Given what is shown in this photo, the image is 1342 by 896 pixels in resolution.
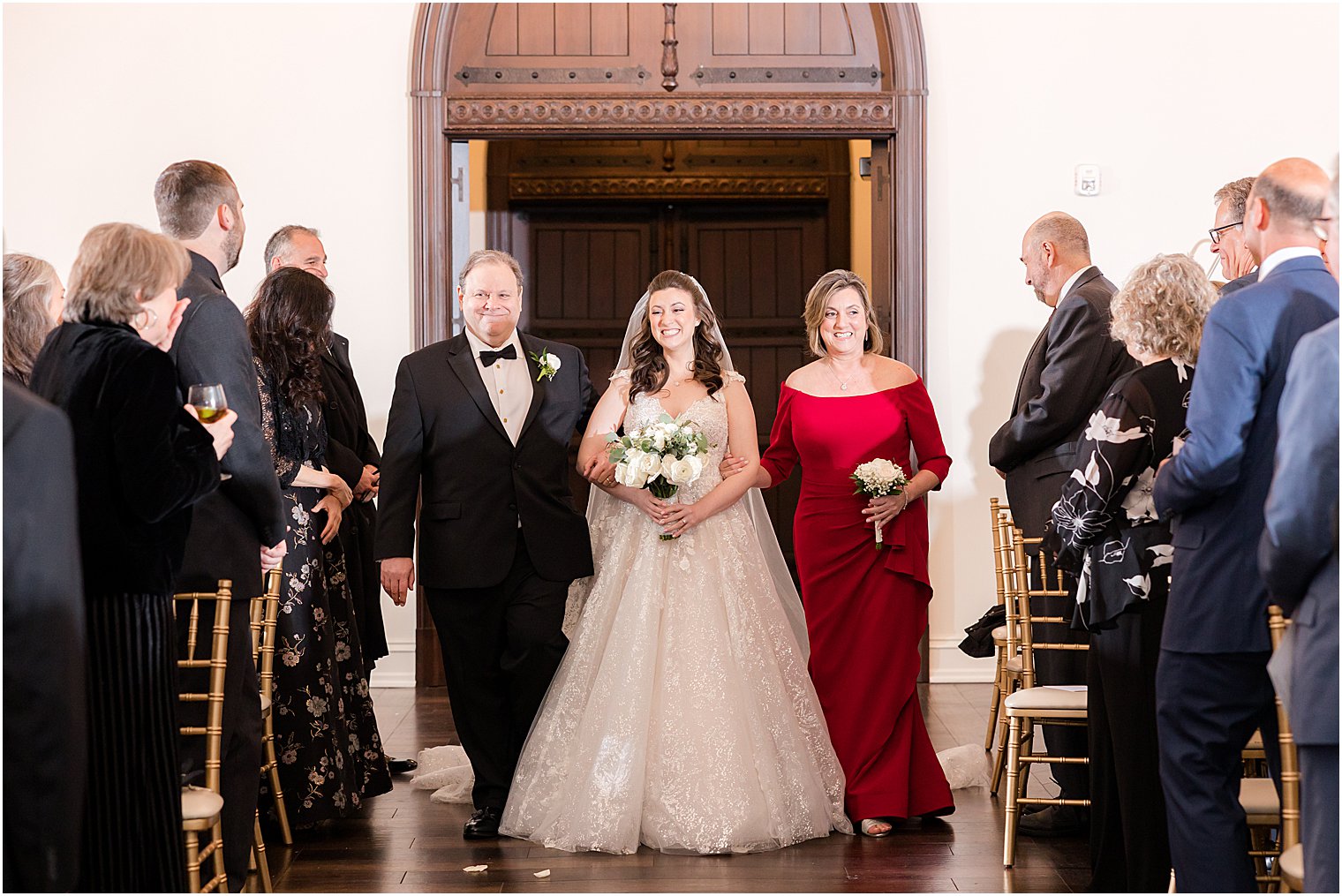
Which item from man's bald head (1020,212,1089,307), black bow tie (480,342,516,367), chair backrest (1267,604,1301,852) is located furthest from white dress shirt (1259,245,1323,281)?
black bow tie (480,342,516,367)

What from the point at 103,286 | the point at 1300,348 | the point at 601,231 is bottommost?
the point at 1300,348

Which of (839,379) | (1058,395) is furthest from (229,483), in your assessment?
(1058,395)

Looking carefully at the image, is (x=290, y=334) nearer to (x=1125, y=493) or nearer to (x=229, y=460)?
(x=229, y=460)

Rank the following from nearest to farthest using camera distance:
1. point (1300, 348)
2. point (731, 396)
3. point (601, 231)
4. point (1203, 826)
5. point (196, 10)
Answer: point (1300, 348) < point (1203, 826) < point (731, 396) < point (196, 10) < point (601, 231)

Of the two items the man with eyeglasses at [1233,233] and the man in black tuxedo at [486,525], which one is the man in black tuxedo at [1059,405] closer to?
the man with eyeglasses at [1233,233]

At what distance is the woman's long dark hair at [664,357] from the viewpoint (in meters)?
4.44

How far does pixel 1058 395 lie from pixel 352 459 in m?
2.57

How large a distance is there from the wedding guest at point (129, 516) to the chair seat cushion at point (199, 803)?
18 cm

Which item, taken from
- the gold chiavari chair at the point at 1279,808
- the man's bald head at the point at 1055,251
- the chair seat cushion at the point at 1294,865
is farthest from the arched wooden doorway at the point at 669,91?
the chair seat cushion at the point at 1294,865

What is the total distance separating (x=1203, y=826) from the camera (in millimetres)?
2896

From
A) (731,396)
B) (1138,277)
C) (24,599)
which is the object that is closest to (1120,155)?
(731,396)

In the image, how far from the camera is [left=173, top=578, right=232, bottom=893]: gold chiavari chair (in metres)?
2.95

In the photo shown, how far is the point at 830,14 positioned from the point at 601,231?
2.49 meters

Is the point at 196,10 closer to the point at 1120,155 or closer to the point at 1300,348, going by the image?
the point at 1120,155
